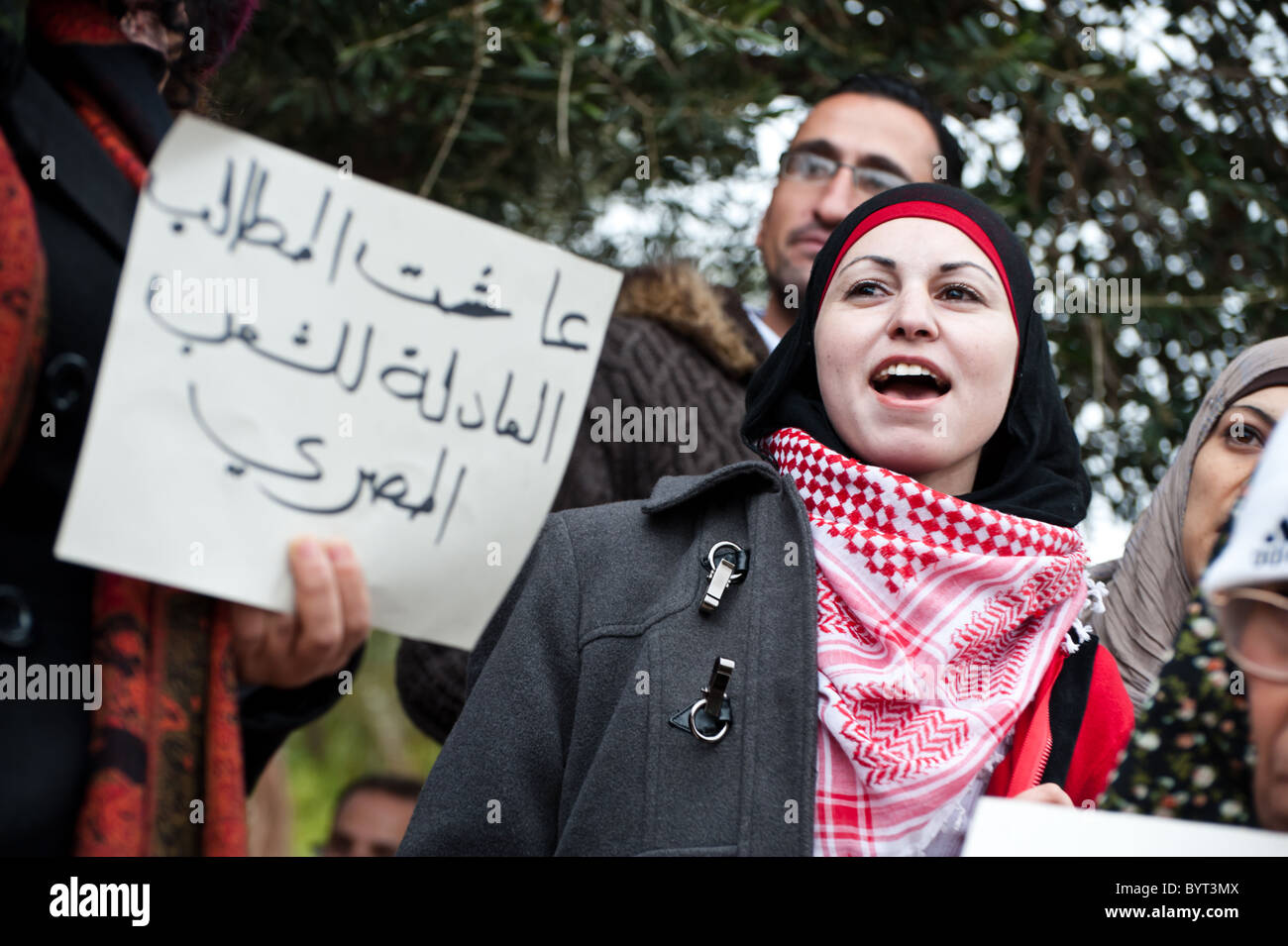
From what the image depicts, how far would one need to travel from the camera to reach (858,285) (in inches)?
87.9

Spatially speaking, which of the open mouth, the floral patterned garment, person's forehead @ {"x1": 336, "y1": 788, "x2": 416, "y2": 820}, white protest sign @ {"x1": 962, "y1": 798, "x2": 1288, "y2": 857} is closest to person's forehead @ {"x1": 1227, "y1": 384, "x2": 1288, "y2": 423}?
the open mouth


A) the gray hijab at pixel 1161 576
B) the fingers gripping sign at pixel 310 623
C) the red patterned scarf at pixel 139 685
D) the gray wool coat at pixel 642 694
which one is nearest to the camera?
the red patterned scarf at pixel 139 685

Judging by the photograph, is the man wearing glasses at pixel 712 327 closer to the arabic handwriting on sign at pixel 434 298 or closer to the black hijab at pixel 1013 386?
the black hijab at pixel 1013 386

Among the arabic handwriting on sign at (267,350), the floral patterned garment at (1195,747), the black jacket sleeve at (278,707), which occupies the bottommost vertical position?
the floral patterned garment at (1195,747)

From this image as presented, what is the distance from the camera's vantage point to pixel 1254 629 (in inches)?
58.1

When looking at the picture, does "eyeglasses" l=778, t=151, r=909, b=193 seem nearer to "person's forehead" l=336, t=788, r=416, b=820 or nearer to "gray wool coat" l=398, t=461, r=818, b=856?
"gray wool coat" l=398, t=461, r=818, b=856

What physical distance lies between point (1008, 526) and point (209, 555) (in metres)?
1.20

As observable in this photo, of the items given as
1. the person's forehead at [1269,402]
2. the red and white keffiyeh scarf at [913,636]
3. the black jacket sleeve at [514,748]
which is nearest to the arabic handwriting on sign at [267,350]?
the black jacket sleeve at [514,748]

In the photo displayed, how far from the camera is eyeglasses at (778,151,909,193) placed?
335cm

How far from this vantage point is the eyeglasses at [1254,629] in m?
1.46

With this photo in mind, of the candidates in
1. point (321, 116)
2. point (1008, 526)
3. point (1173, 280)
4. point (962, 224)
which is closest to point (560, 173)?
point (321, 116)

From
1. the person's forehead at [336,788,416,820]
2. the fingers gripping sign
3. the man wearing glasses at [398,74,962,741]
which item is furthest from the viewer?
the person's forehead at [336,788,416,820]

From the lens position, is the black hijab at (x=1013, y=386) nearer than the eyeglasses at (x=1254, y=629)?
No

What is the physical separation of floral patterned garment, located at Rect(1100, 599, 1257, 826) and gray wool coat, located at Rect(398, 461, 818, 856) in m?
0.43
